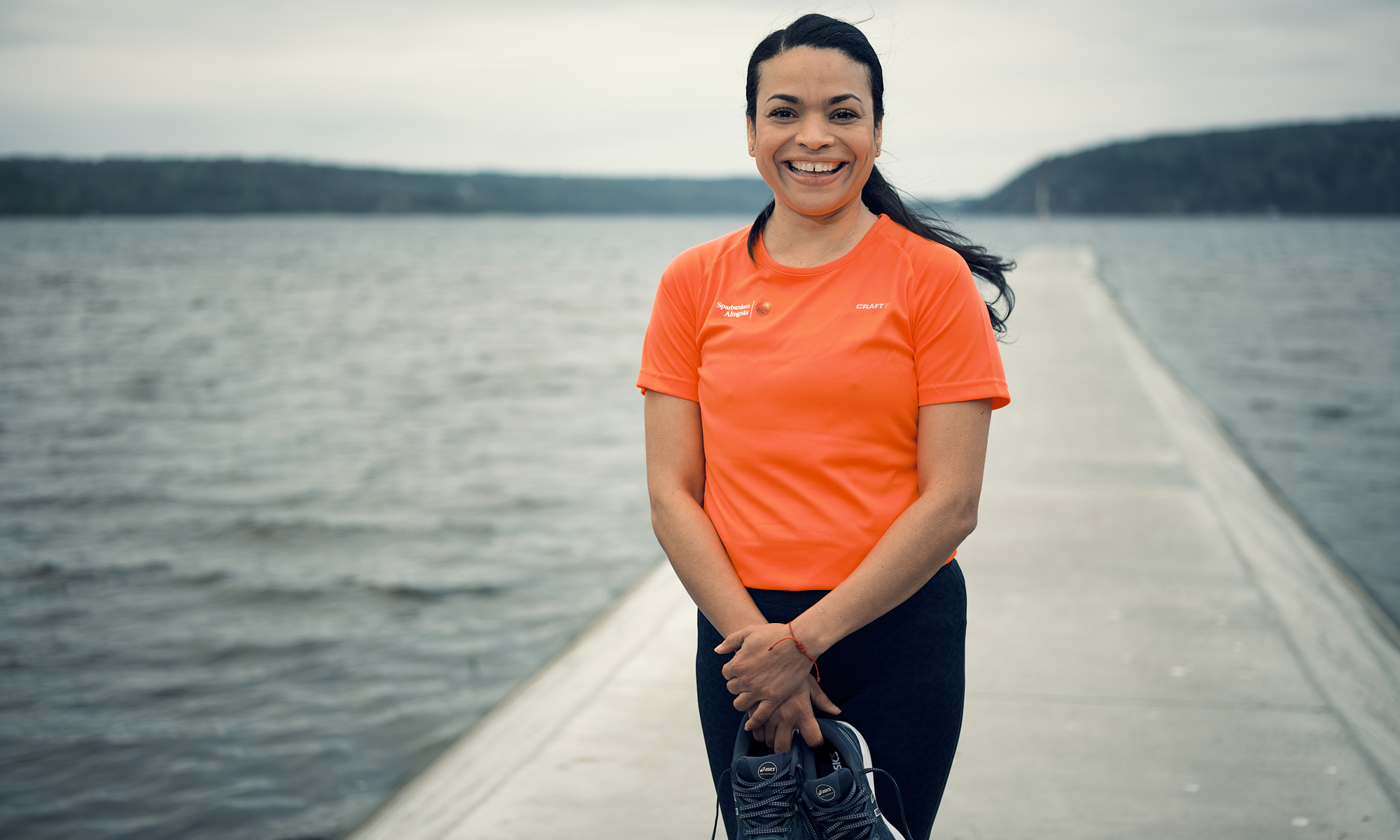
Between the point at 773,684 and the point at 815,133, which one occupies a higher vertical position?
the point at 815,133

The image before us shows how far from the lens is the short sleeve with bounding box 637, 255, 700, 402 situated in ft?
5.93

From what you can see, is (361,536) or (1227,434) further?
(1227,434)

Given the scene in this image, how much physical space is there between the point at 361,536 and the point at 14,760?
3825 mm

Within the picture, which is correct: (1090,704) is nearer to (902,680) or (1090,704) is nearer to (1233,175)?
(902,680)

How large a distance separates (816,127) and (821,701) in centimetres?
100

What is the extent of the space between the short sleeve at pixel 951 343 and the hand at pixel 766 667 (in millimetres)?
476

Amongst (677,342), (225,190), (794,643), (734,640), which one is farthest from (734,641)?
(225,190)

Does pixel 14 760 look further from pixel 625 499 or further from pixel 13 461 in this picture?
pixel 13 461

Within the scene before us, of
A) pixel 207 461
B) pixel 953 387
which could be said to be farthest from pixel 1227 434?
pixel 207 461

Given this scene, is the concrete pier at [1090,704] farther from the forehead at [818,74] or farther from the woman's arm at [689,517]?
the forehead at [818,74]

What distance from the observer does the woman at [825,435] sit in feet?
5.37

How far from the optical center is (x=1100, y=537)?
5.58 meters

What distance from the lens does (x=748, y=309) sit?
5.67 ft

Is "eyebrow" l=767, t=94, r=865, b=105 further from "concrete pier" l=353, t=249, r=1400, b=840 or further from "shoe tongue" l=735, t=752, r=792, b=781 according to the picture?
"concrete pier" l=353, t=249, r=1400, b=840
